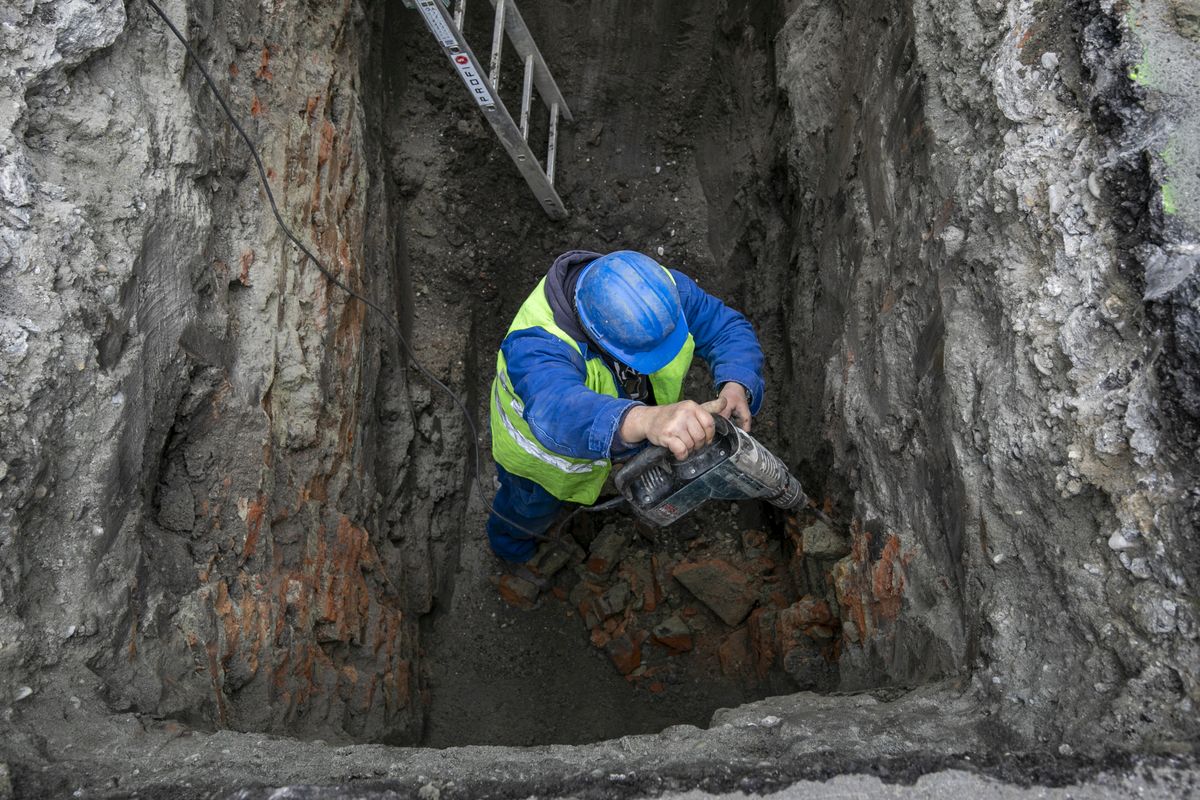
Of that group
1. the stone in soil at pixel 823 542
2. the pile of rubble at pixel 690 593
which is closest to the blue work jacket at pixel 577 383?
the stone in soil at pixel 823 542

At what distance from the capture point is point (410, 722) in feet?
→ 10.1

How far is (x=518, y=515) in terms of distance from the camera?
11.0ft

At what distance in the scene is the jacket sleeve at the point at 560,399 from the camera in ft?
6.79

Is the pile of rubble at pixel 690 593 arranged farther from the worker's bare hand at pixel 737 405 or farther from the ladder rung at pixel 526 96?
the ladder rung at pixel 526 96

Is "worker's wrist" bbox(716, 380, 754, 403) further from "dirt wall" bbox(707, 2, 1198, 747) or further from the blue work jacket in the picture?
"dirt wall" bbox(707, 2, 1198, 747)

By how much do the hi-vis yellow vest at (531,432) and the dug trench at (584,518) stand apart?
64 cm

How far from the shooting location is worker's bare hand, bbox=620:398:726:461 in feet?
6.52

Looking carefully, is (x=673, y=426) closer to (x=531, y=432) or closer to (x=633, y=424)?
(x=633, y=424)

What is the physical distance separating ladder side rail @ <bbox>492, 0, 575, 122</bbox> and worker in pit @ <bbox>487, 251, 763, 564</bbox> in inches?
68.4

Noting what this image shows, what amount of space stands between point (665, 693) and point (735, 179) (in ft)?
8.50

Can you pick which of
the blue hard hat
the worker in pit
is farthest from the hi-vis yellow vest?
the blue hard hat

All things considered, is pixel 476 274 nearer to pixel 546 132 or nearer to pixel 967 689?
pixel 546 132

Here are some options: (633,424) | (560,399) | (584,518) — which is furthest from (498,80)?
(633,424)

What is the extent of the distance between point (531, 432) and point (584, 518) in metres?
1.37
